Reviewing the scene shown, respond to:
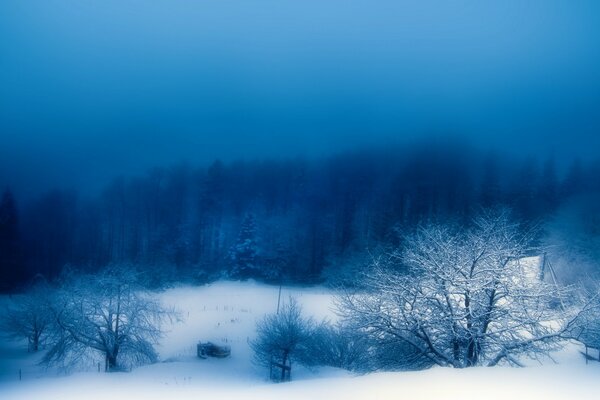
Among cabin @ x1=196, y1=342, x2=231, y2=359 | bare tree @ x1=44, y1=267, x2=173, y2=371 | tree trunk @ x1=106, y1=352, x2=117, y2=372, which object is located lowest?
cabin @ x1=196, y1=342, x2=231, y2=359

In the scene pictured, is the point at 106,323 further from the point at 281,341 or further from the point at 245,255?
the point at 245,255

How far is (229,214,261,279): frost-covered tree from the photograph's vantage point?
1855 cm

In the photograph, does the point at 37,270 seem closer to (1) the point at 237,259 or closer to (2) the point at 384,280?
(1) the point at 237,259

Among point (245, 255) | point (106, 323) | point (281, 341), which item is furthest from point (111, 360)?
point (245, 255)

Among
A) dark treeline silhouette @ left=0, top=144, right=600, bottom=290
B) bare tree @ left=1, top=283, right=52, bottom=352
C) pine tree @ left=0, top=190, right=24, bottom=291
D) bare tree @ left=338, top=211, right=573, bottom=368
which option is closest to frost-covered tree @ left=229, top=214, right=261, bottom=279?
dark treeline silhouette @ left=0, top=144, right=600, bottom=290

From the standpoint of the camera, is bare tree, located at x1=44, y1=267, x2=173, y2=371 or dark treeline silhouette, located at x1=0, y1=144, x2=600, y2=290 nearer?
bare tree, located at x1=44, y1=267, x2=173, y2=371

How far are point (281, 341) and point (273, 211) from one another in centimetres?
1075

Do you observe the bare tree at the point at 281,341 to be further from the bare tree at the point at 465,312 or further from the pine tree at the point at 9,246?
the pine tree at the point at 9,246

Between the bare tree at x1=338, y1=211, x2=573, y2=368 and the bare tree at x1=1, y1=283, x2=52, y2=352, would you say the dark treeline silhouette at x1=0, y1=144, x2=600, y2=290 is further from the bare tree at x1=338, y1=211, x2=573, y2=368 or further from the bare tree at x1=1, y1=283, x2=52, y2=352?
the bare tree at x1=338, y1=211, x2=573, y2=368

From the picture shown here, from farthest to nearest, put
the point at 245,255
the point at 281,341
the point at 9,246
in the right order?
the point at 245,255
the point at 9,246
the point at 281,341

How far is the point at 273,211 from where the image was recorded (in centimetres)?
2025

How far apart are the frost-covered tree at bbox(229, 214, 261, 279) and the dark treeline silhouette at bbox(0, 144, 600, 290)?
2.1 inches

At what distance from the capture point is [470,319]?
5070 mm

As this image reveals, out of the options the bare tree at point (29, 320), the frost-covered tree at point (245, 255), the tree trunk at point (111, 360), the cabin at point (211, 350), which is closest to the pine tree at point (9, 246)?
the bare tree at point (29, 320)
